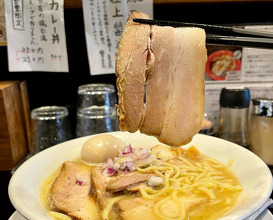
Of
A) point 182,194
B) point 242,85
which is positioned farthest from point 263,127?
point 182,194

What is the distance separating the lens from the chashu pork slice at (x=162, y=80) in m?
1.01

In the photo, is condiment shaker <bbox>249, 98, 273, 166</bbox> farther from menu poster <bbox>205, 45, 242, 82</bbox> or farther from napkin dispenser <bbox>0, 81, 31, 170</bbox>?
napkin dispenser <bbox>0, 81, 31, 170</bbox>

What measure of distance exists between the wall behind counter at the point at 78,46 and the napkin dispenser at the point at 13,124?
19 centimetres

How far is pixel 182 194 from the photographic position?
4.33 ft

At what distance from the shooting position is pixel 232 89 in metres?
2.03

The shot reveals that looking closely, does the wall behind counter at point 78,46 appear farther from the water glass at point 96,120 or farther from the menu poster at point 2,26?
the water glass at point 96,120

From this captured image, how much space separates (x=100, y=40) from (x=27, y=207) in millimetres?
1363

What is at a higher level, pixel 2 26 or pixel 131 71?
pixel 2 26

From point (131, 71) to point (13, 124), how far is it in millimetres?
1390

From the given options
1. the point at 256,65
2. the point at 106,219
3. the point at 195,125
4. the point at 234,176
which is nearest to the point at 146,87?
the point at 195,125

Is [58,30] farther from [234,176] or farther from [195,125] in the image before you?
[234,176]

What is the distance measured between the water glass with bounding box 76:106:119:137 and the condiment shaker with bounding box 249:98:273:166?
1.00 metres

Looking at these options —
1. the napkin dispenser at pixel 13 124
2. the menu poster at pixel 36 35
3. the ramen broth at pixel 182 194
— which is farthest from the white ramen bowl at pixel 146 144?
the menu poster at pixel 36 35

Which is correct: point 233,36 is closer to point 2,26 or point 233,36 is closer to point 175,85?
point 175,85
